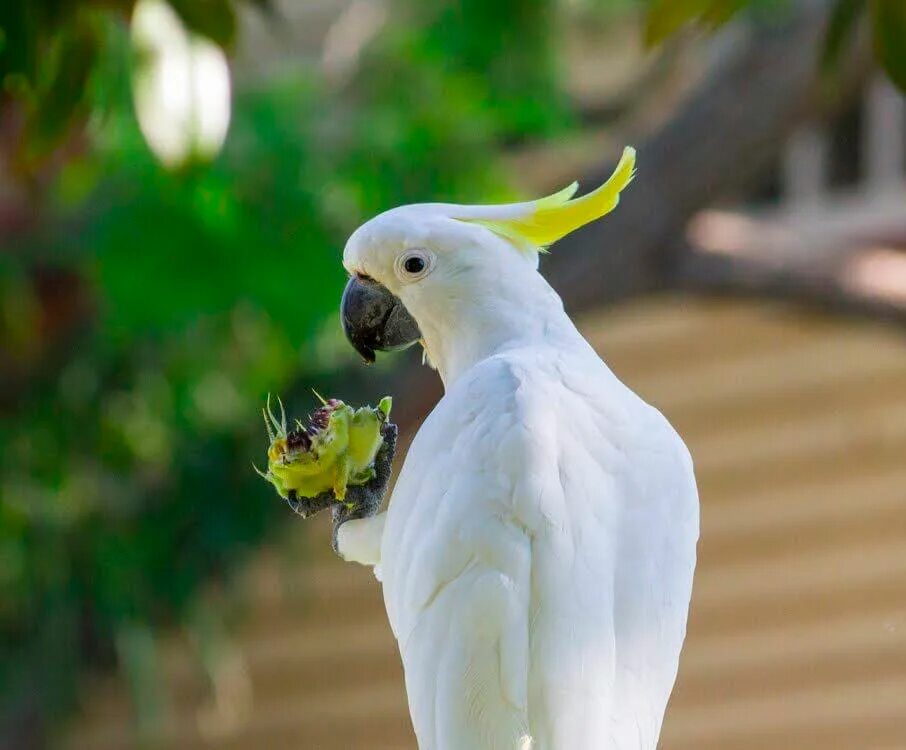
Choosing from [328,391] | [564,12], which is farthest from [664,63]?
[328,391]

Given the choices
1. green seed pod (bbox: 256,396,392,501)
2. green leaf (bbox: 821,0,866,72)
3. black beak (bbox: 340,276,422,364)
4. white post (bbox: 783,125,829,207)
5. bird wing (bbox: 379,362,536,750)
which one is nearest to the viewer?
bird wing (bbox: 379,362,536,750)

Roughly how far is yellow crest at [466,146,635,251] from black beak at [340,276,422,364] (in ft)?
0.36

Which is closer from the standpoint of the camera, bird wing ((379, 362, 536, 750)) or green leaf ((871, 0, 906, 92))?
bird wing ((379, 362, 536, 750))

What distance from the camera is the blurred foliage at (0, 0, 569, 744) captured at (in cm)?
334

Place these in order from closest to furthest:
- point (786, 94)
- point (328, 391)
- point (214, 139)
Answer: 1. point (214, 139)
2. point (786, 94)
3. point (328, 391)

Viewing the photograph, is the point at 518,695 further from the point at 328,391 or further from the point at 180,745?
the point at 180,745

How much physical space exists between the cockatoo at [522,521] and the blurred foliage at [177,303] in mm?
876

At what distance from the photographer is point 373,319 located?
54.8 inches

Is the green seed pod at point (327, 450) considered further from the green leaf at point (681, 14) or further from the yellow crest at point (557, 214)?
the green leaf at point (681, 14)

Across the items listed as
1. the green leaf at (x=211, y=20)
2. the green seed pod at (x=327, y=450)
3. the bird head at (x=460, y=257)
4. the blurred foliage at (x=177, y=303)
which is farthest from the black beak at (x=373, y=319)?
the blurred foliage at (x=177, y=303)

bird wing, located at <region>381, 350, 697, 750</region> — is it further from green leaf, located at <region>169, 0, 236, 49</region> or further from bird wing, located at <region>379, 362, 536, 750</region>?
green leaf, located at <region>169, 0, 236, 49</region>

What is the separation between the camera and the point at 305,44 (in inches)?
201

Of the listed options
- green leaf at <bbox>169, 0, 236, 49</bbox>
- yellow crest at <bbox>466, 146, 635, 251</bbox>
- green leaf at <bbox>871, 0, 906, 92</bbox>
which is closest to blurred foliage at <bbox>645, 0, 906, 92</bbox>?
green leaf at <bbox>871, 0, 906, 92</bbox>

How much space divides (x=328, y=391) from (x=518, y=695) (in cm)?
312
